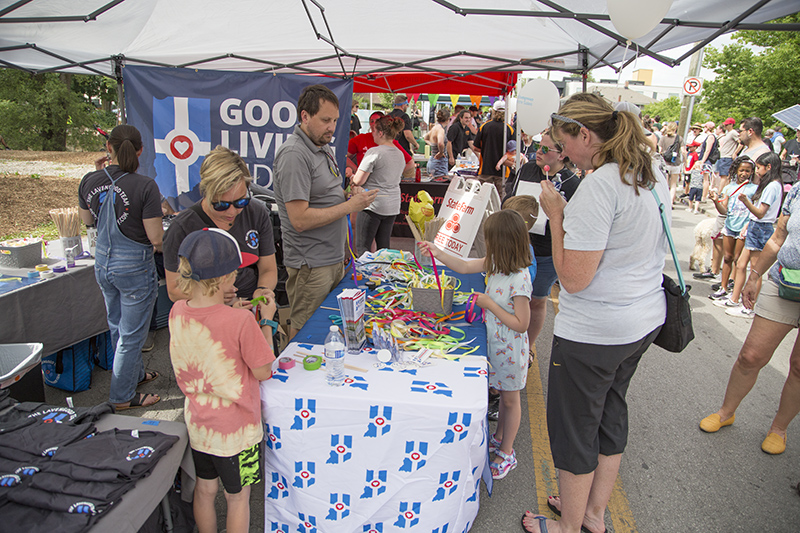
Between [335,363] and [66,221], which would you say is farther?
[66,221]

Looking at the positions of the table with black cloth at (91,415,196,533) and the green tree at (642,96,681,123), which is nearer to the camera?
the table with black cloth at (91,415,196,533)

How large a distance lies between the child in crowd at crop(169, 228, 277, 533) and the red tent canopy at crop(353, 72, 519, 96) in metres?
5.24

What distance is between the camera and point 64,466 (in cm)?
153

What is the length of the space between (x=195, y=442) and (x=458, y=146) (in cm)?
987

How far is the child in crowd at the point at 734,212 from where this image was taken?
509 centimetres

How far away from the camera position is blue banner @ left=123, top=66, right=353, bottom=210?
14.3ft

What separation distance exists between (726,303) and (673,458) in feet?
11.8

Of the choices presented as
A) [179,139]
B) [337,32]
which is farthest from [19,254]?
[337,32]

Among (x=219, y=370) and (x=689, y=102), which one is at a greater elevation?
(x=689, y=102)

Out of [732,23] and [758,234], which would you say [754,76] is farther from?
[732,23]

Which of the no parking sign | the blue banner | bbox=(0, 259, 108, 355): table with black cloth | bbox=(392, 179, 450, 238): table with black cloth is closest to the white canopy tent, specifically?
the blue banner

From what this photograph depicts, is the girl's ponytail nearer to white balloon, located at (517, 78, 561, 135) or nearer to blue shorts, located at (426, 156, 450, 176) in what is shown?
white balloon, located at (517, 78, 561, 135)

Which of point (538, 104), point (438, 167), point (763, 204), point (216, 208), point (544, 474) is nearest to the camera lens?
point (216, 208)

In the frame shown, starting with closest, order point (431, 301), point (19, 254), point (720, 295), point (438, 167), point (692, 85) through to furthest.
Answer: point (431, 301) < point (19, 254) < point (720, 295) < point (438, 167) < point (692, 85)
